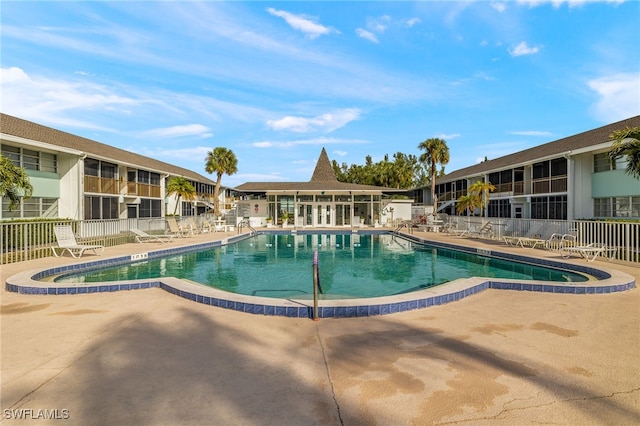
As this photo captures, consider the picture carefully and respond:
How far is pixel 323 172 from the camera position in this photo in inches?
1515

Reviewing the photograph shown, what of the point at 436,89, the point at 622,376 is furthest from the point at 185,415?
the point at 436,89

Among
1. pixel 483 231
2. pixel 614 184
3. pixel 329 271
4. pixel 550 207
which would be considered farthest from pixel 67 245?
pixel 550 207

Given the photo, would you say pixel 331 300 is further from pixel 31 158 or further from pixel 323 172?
pixel 323 172

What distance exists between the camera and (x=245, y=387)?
3236 millimetres

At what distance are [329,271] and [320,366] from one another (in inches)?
321

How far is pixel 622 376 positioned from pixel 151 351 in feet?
16.8

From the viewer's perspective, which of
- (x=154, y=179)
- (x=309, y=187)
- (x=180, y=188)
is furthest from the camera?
(x=309, y=187)

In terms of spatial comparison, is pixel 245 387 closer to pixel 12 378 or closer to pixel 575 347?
pixel 12 378

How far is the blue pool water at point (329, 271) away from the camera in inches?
367

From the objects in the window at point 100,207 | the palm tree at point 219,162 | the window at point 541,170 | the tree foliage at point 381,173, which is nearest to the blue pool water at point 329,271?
the window at point 100,207

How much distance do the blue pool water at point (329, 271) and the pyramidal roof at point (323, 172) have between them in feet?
71.0

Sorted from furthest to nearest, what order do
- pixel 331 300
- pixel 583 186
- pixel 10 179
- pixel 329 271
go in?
1. pixel 583 186
2. pixel 329 271
3. pixel 10 179
4. pixel 331 300

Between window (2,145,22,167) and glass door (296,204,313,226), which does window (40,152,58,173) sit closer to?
window (2,145,22,167)

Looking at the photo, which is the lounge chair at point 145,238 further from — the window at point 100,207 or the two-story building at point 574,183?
the two-story building at point 574,183
